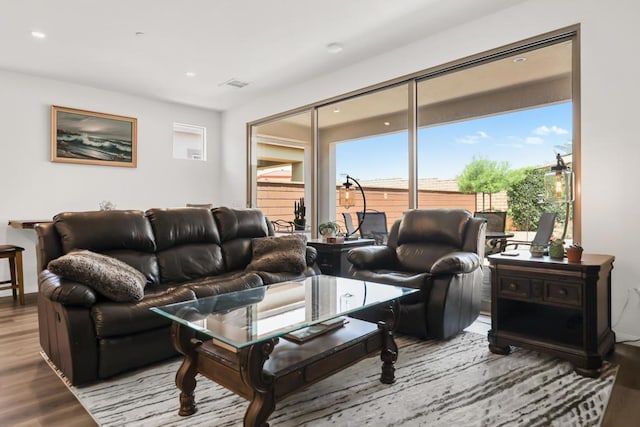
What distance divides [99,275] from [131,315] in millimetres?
319

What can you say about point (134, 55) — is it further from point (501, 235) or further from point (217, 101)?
point (501, 235)

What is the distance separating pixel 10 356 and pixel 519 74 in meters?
4.82

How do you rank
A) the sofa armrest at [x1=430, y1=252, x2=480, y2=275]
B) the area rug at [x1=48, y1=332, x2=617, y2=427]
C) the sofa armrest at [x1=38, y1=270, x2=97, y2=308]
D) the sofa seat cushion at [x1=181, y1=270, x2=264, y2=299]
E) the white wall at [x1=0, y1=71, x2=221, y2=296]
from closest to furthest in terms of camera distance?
the area rug at [x1=48, y1=332, x2=617, y2=427], the sofa armrest at [x1=38, y1=270, x2=97, y2=308], the sofa seat cushion at [x1=181, y1=270, x2=264, y2=299], the sofa armrest at [x1=430, y1=252, x2=480, y2=275], the white wall at [x1=0, y1=71, x2=221, y2=296]

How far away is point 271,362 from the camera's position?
1843mm

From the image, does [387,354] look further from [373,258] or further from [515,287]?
[373,258]

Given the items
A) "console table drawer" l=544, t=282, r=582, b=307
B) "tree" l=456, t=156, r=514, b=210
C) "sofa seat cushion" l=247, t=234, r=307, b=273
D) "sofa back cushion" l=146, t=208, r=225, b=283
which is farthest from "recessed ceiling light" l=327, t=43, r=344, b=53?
"console table drawer" l=544, t=282, r=582, b=307

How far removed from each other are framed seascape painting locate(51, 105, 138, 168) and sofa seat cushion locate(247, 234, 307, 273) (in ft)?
10.7

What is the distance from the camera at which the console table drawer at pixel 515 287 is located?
2.73m

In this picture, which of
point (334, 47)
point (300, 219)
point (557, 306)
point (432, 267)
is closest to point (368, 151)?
point (300, 219)

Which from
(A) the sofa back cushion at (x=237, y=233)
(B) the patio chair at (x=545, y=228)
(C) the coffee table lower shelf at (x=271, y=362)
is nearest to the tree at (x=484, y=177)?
(B) the patio chair at (x=545, y=228)

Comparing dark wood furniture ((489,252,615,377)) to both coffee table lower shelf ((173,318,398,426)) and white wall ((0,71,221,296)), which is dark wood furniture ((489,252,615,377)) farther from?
white wall ((0,71,221,296))

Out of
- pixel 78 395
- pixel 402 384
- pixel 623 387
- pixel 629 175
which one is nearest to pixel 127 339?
pixel 78 395

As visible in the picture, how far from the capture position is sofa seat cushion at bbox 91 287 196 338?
2.35 meters

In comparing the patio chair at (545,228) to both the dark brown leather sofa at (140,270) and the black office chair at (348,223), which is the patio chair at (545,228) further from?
the black office chair at (348,223)
